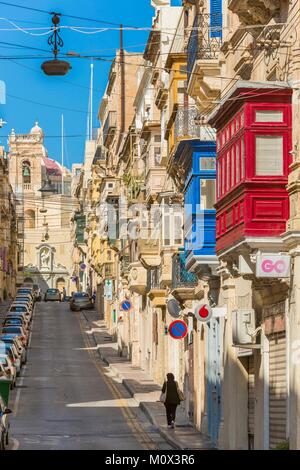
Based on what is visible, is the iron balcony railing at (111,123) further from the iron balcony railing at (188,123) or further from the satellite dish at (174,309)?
the iron balcony railing at (188,123)

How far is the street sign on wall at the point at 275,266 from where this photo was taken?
2378cm

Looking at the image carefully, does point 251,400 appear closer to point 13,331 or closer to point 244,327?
point 244,327

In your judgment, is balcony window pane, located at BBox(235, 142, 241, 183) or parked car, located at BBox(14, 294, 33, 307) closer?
balcony window pane, located at BBox(235, 142, 241, 183)

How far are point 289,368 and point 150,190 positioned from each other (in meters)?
33.7

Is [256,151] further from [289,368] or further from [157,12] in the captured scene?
[157,12]

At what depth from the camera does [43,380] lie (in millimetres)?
57781

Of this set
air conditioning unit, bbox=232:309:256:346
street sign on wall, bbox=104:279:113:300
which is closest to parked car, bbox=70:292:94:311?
street sign on wall, bbox=104:279:113:300

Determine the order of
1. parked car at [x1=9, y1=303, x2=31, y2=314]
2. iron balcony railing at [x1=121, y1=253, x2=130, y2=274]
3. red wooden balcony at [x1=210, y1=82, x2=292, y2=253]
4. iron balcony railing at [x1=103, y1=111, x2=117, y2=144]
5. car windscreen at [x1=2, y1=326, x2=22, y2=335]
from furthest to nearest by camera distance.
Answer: iron balcony railing at [x1=103, y1=111, x2=117, y2=144], parked car at [x1=9, y1=303, x2=31, y2=314], iron balcony railing at [x1=121, y1=253, x2=130, y2=274], car windscreen at [x1=2, y1=326, x2=22, y2=335], red wooden balcony at [x1=210, y1=82, x2=292, y2=253]

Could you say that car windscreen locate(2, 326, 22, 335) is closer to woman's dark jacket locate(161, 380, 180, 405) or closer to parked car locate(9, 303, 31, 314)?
parked car locate(9, 303, 31, 314)

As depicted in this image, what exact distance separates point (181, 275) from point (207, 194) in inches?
362

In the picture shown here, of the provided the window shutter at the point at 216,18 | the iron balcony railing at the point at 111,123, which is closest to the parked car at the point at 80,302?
the iron balcony railing at the point at 111,123

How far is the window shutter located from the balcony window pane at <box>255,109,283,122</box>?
9759mm

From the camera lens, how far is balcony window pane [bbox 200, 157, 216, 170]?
34522 mm
